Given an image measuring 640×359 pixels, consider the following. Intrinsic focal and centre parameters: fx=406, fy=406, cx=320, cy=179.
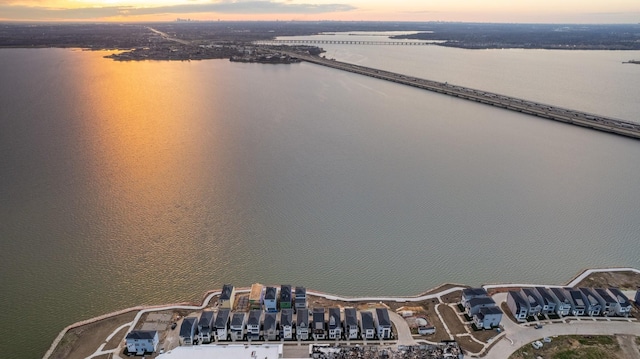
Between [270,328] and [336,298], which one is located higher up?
[270,328]

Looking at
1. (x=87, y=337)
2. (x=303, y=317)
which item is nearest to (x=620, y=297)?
(x=303, y=317)

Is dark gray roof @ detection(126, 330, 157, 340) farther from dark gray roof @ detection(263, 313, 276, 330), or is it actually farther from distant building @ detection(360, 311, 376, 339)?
distant building @ detection(360, 311, 376, 339)

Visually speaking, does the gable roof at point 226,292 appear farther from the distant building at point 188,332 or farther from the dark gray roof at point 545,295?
the dark gray roof at point 545,295

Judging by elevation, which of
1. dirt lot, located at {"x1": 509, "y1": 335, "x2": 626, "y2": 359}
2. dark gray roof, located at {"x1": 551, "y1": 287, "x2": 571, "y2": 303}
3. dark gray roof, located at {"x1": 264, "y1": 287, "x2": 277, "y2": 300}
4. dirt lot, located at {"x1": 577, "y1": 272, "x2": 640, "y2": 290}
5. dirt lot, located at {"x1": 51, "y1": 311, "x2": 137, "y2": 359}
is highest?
dark gray roof, located at {"x1": 264, "y1": 287, "x2": 277, "y2": 300}

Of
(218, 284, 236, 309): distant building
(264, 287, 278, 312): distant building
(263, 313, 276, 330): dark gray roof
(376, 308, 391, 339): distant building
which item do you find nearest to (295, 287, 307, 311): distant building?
(264, 287, 278, 312): distant building

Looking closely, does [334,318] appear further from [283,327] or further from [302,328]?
[283,327]

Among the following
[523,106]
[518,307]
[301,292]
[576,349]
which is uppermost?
[523,106]

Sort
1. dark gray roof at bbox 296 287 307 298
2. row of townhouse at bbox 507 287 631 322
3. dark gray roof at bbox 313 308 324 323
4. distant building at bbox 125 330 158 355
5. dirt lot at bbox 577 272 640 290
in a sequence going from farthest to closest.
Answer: dirt lot at bbox 577 272 640 290 < dark gray roof at bbox 296 287 307 298 < row of townhouse at bbox 507 287 631 322 < dark gray roof at bbox 313 308 324 323 < distant building at bbox 125 330 158 355
